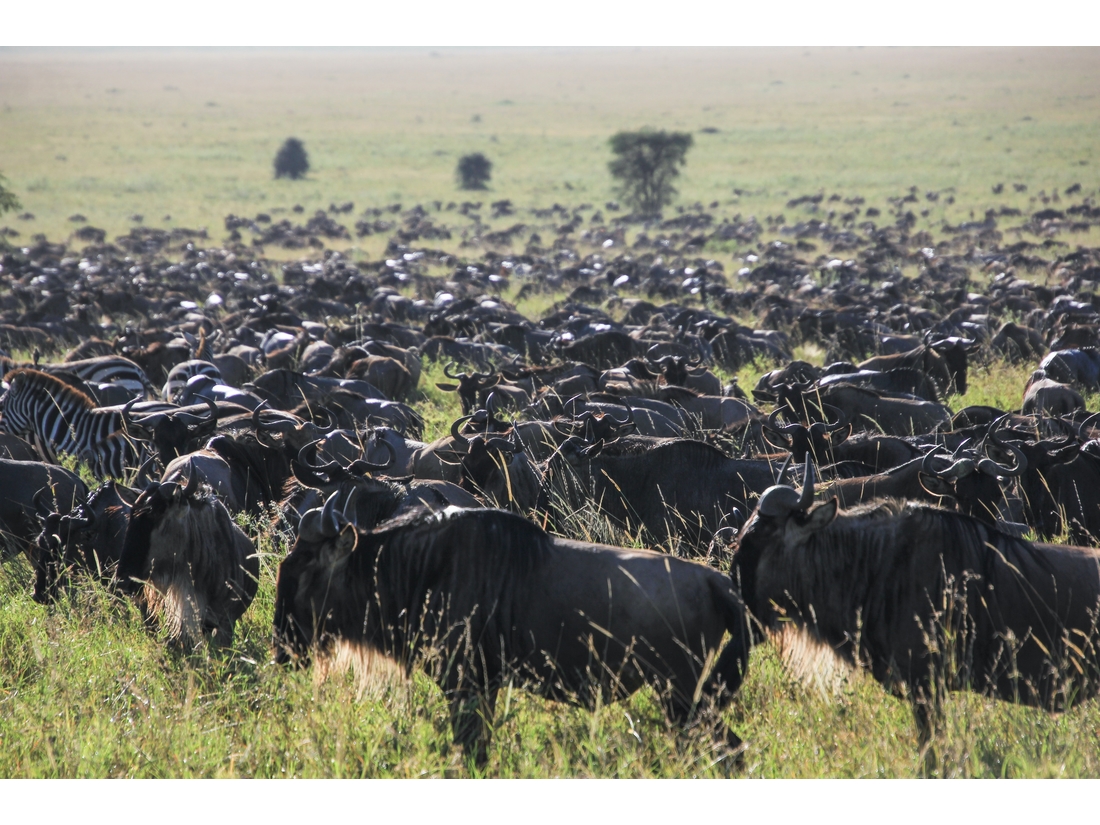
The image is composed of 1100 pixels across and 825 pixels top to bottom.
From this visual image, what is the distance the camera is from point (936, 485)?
221 inches

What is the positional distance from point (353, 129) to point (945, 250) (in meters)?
71.5

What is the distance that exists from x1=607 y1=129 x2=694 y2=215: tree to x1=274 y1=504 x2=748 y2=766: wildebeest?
168 ft

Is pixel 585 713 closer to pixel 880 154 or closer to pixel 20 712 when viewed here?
pixel 20 712

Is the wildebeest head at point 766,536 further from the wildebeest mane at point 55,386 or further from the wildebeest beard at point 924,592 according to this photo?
the wildebeest mane at point 55,386

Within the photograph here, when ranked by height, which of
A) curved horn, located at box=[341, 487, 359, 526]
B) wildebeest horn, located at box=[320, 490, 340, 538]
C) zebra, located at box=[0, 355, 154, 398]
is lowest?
zebra, located at box=[0, 355, 154, 398]

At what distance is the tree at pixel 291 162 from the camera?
224 feet

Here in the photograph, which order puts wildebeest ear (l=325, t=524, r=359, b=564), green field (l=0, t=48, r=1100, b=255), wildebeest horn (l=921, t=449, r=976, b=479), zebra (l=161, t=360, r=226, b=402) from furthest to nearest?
green field (l=0, t=48, r=1100, b=255), zebra (l=161, t=360, r=226, b=402), wildebeest horn (l=921, t=449, r=976, b=479), wildebeest ear (l=325, t=524, r=359, b=564)

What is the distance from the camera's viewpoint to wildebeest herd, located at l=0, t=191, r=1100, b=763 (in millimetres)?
3748

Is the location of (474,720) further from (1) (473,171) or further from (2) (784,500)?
(1) (473,171)

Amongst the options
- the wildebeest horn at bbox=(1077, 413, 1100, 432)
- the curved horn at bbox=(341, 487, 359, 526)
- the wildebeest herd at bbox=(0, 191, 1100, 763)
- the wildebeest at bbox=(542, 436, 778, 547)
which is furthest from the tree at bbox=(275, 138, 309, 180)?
the curved horn at bbox=(341, 487, 359, 526)

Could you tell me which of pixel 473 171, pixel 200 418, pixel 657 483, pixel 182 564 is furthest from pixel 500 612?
pixel 473 171

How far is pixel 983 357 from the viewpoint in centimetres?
1388

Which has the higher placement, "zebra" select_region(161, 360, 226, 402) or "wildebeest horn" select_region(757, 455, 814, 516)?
"wildebeest horn" select_region(757, 455, 814, 516)

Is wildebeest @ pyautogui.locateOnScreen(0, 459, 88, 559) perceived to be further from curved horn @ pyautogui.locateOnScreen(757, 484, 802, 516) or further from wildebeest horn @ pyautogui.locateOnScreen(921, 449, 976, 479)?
wildebeest horn @ pyautogui.locateOnScreen(921, 449, 976, 479)
